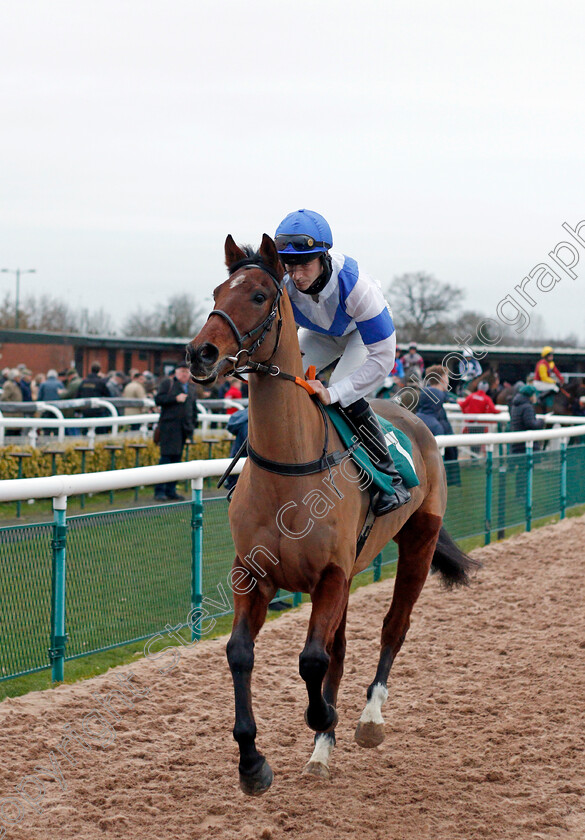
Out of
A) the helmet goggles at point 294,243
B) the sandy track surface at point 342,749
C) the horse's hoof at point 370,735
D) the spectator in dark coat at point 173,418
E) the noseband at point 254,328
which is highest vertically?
the helmet goggles at point 294,243

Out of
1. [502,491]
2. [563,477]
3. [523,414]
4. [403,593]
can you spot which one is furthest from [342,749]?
[523,414]

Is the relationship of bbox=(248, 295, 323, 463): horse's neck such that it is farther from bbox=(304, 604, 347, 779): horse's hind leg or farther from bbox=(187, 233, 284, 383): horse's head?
bbox=(304, 604, 347, 779): horse's hind leg

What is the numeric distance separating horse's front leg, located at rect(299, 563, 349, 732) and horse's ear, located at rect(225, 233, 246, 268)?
3.77 ft

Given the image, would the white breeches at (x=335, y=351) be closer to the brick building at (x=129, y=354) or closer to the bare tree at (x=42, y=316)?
the brick building at (x=129, y=354)

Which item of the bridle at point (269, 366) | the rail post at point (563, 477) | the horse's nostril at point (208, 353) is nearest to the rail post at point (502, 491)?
the rail post at point (563, 477)

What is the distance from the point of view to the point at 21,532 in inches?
167

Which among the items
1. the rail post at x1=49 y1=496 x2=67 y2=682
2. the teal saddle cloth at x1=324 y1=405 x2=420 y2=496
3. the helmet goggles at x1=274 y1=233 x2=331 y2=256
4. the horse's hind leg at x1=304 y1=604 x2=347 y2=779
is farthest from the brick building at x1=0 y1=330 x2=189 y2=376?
the helmet goggles at x1=274 y1=233 x2=331 y2=256

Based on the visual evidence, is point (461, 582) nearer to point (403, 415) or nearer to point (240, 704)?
point (403, 415)

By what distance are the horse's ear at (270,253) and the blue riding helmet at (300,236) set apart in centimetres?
18

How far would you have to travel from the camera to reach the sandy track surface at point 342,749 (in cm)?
311

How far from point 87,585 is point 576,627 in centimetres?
306

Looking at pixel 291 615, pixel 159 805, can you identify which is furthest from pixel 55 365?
pixel 159 805

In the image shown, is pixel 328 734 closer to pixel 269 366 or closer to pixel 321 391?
pixel 321 391

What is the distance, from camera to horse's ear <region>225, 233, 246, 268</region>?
313cm
